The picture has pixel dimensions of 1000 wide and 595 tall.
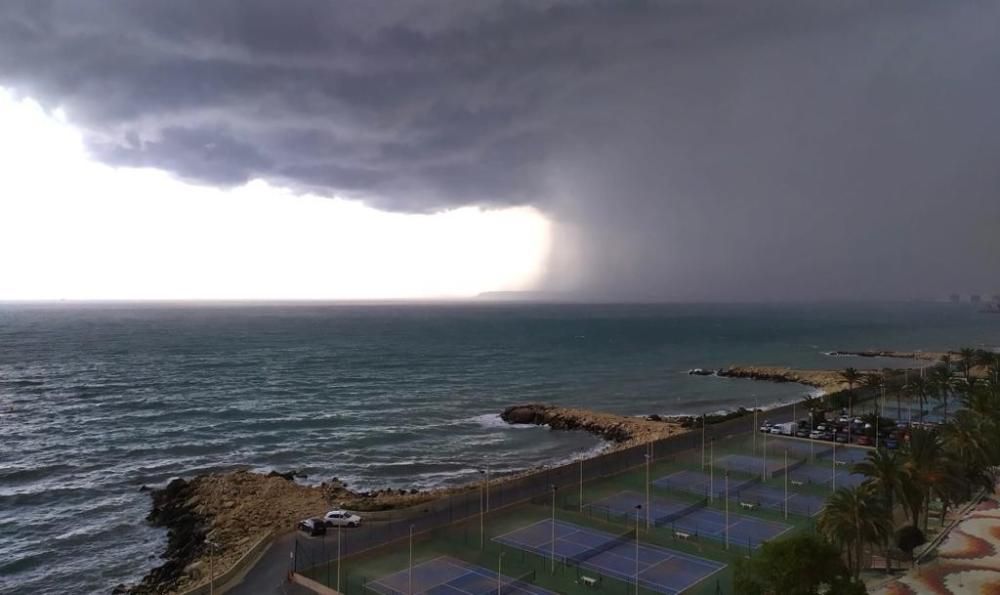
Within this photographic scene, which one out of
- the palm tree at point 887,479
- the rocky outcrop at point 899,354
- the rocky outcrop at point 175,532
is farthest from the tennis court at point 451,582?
the rocky outcrop at point 899,354

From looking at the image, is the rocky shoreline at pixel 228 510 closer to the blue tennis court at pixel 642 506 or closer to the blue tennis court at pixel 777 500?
the blue tennis court at pixel 642 506

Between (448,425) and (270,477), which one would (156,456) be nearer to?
(270,477)

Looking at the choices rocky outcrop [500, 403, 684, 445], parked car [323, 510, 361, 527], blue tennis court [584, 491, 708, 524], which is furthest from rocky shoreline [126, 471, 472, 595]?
rocky outcrop [500, 403, 684, 445]

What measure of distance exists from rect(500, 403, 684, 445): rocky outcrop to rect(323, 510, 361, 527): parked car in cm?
4070

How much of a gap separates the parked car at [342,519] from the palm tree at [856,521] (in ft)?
97.7

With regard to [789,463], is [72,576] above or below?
below

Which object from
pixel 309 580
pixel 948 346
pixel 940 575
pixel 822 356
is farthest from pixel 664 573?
pixel 948 346

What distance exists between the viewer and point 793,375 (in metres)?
134

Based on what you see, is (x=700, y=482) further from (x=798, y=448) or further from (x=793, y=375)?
(x=793, y=375)

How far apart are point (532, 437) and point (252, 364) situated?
100727 millimetres

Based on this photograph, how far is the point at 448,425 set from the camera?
90.6 metres

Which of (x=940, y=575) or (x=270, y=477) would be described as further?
(x=270, y=477)

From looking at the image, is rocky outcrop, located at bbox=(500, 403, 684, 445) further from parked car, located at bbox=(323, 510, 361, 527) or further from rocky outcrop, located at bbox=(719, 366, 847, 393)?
rocky outcrop, located at bbox=(719, 366, 847, 393)

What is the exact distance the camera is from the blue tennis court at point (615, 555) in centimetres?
3347
